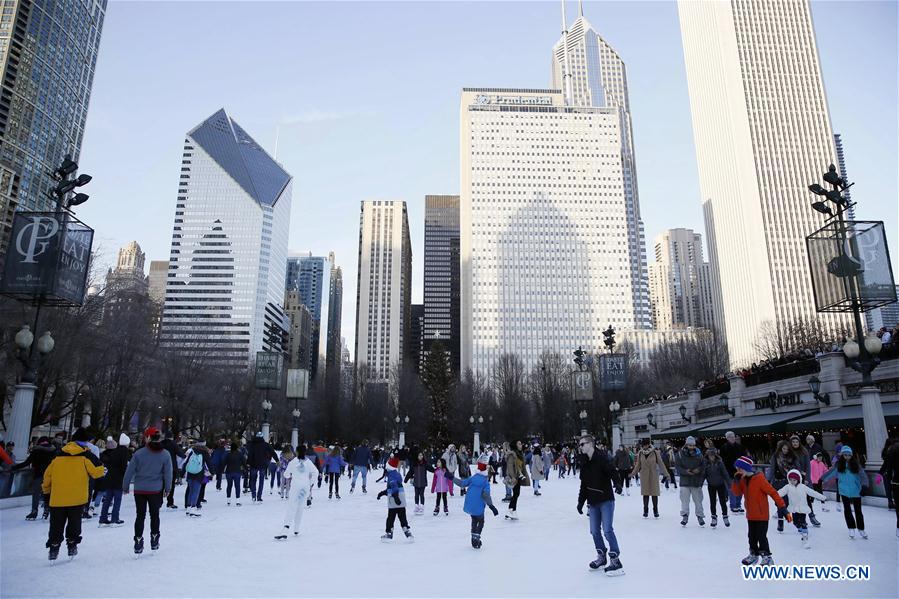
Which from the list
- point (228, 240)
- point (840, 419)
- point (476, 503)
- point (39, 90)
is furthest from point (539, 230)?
point (476, 503)

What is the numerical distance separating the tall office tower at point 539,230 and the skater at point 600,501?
416ft

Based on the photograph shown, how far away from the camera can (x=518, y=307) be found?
141 meters

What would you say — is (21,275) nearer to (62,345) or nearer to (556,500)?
(62,345)

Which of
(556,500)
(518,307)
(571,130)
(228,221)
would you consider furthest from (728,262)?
(228,221)

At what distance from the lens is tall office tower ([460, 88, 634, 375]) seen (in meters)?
140

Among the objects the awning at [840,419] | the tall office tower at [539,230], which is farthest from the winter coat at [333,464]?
the tall office tower at [539,230]

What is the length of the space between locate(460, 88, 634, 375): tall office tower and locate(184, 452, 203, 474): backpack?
12043 centimetres

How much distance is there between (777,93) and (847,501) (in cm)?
12740

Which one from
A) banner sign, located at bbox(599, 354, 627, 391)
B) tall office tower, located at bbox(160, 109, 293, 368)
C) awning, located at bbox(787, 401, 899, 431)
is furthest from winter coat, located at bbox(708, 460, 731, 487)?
tall office tower, located at bbox(160, 109, 293, 368)

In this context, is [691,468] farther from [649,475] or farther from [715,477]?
[649,475]

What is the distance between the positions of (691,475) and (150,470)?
1024 cm

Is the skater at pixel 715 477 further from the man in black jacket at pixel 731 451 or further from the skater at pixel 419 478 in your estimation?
the skater at pixel 419 478

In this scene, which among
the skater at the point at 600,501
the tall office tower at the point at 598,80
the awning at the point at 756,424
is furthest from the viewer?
the tall office tower at the point at 598,80

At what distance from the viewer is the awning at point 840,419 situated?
1836cm
